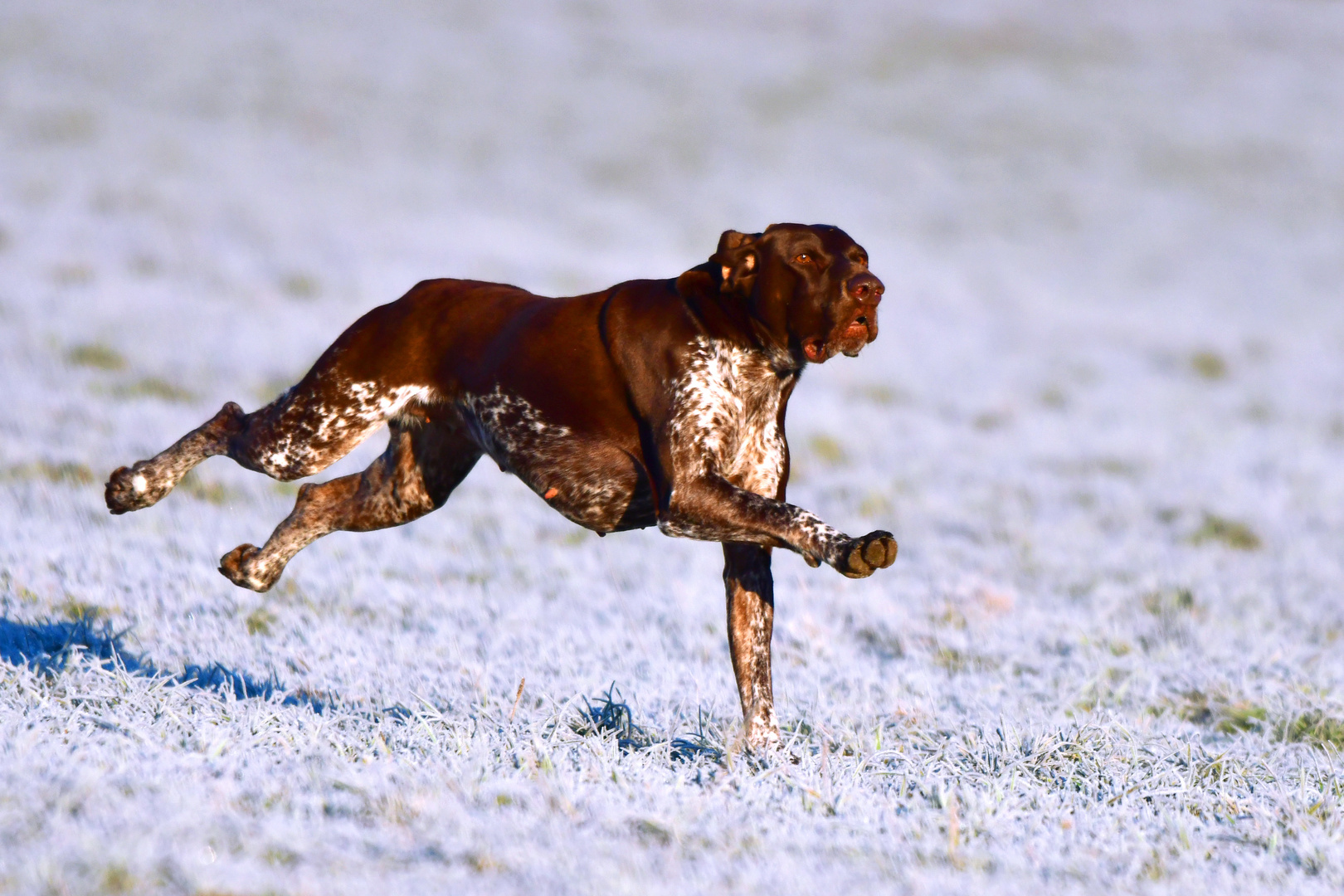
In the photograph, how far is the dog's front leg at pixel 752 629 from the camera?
5164 mm

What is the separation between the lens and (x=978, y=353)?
691 inches

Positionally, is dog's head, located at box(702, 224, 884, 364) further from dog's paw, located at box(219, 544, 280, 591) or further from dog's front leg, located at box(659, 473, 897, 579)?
dog's paw, located at box(219, 544, 280, 591)

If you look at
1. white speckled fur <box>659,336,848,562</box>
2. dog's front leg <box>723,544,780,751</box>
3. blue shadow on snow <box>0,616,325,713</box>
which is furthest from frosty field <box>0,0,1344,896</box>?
white speckled fur <box>659,336,848,562</box>

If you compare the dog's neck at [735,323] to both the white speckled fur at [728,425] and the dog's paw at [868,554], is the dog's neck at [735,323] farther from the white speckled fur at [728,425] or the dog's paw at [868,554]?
the dog's paw at [868,554]

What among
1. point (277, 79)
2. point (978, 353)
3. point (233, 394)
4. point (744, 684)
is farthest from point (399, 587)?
point (277, 79)

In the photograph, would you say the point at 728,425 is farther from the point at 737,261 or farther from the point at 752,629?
the point at 752,629

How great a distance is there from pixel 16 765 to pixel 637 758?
1.69 meters

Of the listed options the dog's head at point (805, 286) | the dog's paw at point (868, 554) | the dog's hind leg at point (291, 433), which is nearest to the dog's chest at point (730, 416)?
the dog's head at point (805, 286)

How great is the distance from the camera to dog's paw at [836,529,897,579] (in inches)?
168

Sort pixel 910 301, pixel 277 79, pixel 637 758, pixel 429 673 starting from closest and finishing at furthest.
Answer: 1. pixel 637 758
2. pixel 429 673
3. pixel 910 301
4. pixel 277 79

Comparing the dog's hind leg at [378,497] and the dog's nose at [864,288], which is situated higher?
the dog's nose at [864,288]

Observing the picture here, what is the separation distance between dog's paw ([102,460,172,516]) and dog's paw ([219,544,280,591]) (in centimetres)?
33

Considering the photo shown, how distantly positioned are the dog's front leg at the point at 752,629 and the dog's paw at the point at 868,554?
2.70 feet

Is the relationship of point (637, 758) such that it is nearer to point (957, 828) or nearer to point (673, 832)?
point (673, 832)
